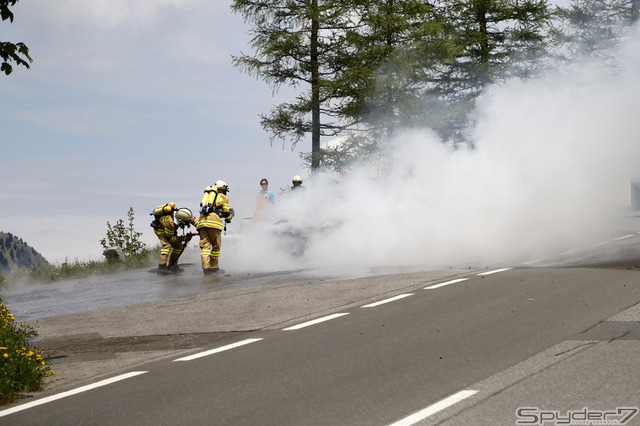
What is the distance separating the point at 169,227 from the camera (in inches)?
699

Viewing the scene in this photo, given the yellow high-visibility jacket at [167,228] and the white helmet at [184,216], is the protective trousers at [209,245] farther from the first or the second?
the yellow high-visibility jacket at [167,228]

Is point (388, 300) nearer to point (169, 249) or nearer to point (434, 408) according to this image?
point (434, 408)

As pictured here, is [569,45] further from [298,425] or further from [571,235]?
[298,425]

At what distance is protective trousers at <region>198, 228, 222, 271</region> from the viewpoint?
17.0m

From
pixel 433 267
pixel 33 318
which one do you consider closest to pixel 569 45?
pixel 433 267

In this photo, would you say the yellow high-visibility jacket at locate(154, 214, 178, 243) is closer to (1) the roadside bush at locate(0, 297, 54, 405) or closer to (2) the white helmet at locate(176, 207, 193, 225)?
(2) the white helmet at locate(176, 207, 193, 225)

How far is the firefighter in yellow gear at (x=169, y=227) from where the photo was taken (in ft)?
58.2

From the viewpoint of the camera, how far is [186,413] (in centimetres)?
580

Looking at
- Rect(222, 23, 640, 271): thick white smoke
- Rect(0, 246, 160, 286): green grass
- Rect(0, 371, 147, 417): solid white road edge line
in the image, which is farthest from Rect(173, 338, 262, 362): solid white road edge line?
Rect(0, 246, 160, 286): green grass

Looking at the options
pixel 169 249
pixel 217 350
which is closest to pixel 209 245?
pixel 169 249

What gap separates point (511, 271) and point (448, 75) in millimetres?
21030

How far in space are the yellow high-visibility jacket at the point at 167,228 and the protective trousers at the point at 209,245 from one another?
3.25ft

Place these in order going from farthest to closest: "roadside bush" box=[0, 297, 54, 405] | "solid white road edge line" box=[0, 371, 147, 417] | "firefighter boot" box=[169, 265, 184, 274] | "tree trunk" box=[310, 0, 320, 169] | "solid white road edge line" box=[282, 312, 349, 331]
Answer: "tree trunk" box=[310, 0, 320, 169] < "firefighter boot" box=[169, 265, 184, 274] < "solid white road edge line" box=[282, 312, 349, 331] < "roadside bush" box=[0, 297, 54, 405] < "solid white road edge line" box=[0, 371, 147, 417]

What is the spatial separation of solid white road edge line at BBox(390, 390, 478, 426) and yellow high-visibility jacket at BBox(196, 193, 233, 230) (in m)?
11.7
